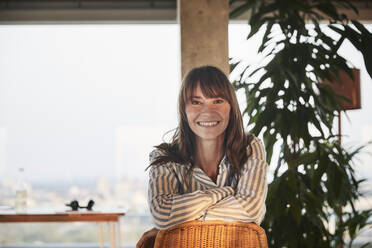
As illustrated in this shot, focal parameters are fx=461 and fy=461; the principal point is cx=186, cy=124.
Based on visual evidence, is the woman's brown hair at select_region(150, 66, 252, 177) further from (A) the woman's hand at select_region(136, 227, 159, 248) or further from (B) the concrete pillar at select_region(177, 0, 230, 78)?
(B) the concrete pillar at select_region(177, 0, 230, 78)

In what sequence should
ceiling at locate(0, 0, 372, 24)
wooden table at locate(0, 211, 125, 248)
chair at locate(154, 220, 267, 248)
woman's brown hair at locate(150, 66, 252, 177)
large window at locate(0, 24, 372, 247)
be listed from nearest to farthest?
1. chair at locate(154, 220, 267, 248)
2. woman's brown hair at locate(150, 66, 252, 177)
3. wooden table at locate(0, 211, 125, 248)
4. ceiling at locate(0, 0, 372, 24)
5. large window at locate(0, 24, 372, 247)

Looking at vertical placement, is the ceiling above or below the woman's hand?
above

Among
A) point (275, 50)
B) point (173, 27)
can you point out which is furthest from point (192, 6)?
point (173, 27)

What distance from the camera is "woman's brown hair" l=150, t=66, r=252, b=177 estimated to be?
5.88ft

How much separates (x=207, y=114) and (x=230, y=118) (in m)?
0.12

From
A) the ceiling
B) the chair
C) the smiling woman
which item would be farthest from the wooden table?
the ceiling

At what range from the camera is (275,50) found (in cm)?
216

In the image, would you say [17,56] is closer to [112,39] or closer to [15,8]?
[15,8]

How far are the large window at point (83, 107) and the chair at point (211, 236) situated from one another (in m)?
3.06

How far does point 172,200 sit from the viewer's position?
1617 millimetres

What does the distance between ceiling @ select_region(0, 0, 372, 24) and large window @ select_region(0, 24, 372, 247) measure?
0.17m

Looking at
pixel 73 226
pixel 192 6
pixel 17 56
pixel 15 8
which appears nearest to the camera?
pixel 192 6

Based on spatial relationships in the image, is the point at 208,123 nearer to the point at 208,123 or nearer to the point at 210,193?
the point at 208,123

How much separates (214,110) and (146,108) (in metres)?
2.83
